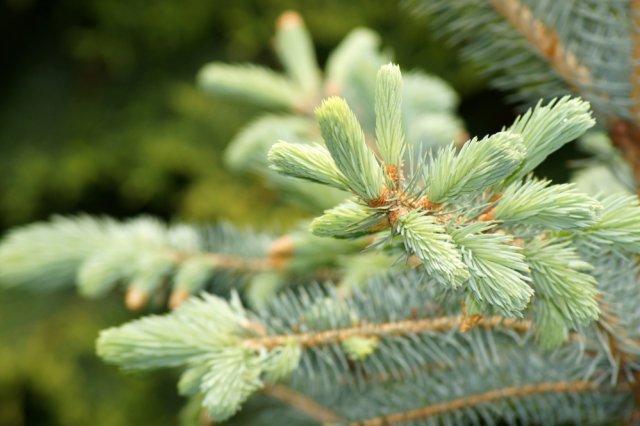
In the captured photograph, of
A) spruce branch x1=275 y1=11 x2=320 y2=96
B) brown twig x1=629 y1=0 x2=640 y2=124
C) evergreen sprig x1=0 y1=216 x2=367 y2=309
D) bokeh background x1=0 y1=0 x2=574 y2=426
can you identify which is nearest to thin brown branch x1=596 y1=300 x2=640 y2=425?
brown twig x1=629 y1=0 x2=640 y2=124

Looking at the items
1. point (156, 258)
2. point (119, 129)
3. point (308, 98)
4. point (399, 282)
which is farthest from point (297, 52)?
point (119, 129)

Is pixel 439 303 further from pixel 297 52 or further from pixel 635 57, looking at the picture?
pixel 297 52

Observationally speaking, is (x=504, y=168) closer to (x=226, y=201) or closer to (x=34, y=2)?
(x=226, y=201)

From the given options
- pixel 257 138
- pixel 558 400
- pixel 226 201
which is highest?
pixel 226 201

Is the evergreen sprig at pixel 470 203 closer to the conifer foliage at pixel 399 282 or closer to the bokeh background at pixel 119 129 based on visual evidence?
the conifer foliage at pixel 399 282

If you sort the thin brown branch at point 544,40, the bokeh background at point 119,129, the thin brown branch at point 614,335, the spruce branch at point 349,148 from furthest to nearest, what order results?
the bokeh background at point 119,129
the thin brown branch at point 544,40
the thin brown branch at point 614,335
the spruce branch at point 349,148

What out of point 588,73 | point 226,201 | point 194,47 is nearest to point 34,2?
point 194,47

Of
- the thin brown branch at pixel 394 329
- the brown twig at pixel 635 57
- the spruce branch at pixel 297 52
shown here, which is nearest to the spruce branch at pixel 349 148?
the thin brown branch at pixel 394 329
